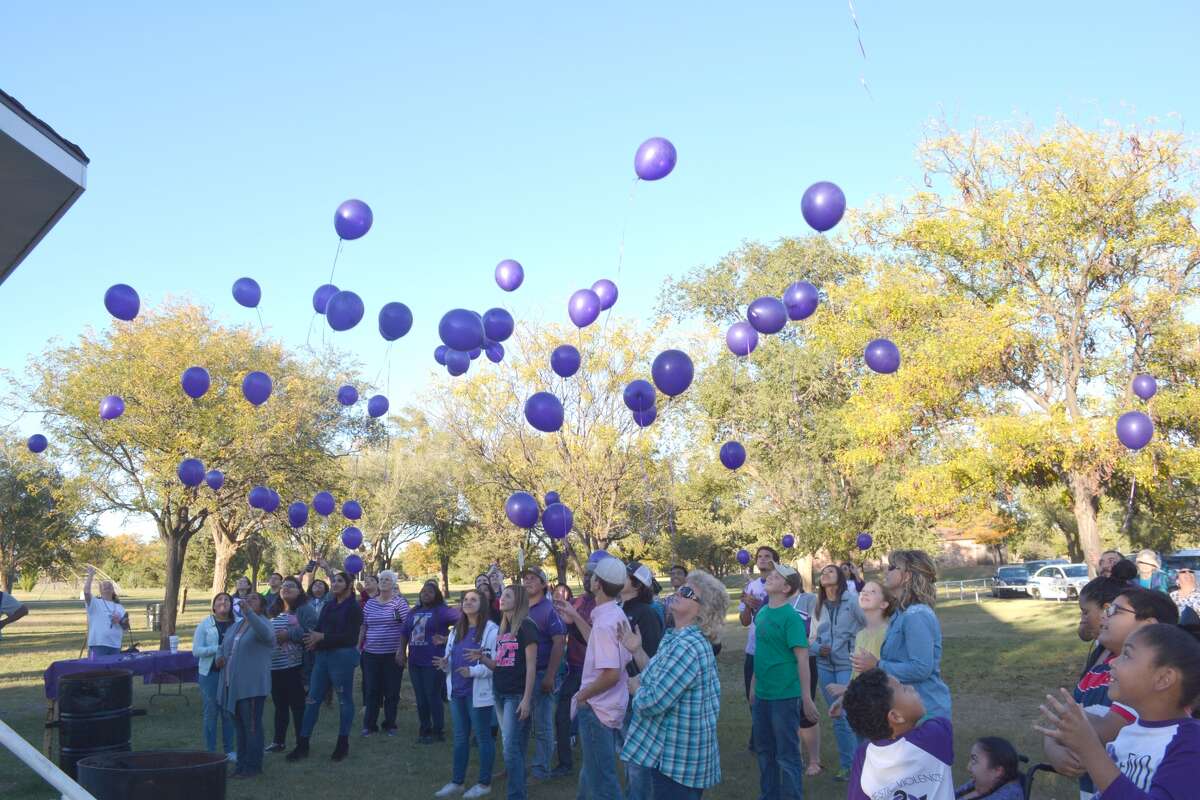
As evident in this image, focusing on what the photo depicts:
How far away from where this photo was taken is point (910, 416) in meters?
19.9

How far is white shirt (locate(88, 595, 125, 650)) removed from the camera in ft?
36.7

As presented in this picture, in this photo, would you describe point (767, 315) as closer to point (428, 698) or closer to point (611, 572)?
point (428, 698)

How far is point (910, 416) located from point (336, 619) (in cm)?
1426

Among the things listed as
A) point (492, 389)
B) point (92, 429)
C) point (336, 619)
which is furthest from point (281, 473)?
point (336, 619)

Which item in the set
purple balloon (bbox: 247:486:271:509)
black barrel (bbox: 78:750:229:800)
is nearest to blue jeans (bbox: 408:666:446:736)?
black barrel (bbox: 78:750:229:800)

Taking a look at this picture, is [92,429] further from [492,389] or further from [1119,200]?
[1119,200]

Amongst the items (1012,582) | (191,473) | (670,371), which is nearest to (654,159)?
(670,371)

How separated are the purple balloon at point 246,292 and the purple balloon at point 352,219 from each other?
11.5ft

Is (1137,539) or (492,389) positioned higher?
(492,389)

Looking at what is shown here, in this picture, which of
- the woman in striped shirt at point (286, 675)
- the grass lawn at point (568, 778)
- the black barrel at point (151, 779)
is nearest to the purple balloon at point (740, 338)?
the grass lawn at point (568, 778)

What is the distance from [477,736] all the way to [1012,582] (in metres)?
32.1

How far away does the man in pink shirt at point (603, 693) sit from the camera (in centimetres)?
526

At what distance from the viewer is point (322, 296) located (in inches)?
503

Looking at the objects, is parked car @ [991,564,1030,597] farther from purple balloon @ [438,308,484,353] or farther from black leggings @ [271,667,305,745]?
black leggings @ [271,667,305,745]
